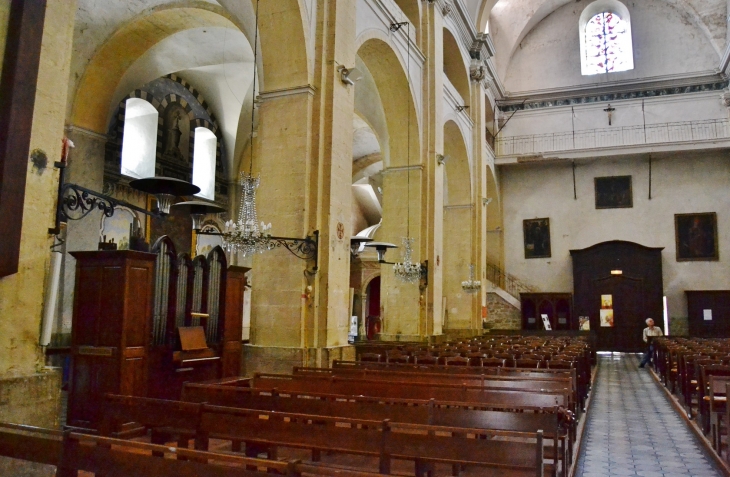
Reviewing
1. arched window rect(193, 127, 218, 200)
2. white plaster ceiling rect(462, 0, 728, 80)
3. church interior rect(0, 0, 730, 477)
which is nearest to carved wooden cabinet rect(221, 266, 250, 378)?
church interior rect(0, 0, 730, 477)

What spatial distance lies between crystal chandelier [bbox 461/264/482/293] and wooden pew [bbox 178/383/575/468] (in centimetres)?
1307

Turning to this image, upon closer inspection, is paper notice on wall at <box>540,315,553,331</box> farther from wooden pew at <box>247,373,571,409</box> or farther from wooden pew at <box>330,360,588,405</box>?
wooden pew at <box>247,373,571,409</box>

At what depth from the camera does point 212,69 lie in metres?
16.5

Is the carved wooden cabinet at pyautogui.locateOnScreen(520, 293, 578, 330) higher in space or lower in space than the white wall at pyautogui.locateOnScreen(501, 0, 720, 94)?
lower

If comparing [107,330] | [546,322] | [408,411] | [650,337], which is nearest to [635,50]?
[546,322]

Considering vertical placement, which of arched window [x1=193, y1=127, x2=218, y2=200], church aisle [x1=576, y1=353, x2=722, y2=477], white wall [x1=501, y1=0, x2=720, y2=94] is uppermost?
white wall [x1=501, y1=0, x2=720, y2=94]

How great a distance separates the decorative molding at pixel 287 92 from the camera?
30.9 ft

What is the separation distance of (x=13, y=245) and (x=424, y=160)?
38.4ft

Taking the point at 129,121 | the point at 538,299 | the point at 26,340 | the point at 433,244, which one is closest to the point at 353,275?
the point at 538,299

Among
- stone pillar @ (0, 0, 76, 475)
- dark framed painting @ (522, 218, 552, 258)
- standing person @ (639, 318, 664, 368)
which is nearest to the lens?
stone pillar @ (0, 0, 76, 475)

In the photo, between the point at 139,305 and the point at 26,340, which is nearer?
the point at 26,340

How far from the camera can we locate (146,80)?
48.6ft

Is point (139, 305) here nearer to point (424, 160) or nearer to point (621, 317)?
point (424, 160)

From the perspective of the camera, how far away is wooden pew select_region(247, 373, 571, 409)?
5191mm
